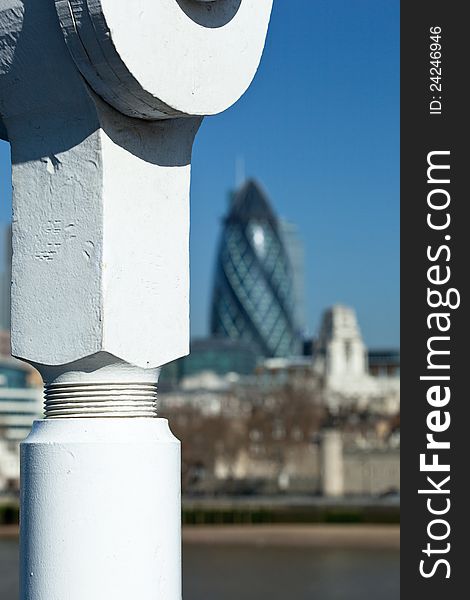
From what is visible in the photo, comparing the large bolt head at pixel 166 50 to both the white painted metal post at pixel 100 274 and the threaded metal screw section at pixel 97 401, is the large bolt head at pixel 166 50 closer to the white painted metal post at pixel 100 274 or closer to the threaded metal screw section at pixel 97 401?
the white painted metal post at pixel 100 274

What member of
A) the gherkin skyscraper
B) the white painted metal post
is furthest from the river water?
the gherkin skyscraper

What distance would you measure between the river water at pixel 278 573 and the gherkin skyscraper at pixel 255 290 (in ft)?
201

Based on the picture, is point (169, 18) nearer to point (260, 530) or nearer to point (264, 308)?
point (260, 530)

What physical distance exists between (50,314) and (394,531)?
43901mm

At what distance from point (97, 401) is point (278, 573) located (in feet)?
99.9

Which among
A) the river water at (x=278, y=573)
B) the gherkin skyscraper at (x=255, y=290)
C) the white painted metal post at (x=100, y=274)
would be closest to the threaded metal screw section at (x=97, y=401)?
the white painted metal post at (x=100, y=274)

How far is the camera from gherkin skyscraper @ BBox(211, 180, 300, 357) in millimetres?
103562

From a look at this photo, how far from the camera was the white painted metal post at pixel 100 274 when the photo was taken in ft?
7.21

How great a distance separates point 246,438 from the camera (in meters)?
64.8

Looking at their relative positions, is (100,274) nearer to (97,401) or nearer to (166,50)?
(97,401)

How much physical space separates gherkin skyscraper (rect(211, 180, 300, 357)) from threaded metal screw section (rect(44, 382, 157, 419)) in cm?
9961

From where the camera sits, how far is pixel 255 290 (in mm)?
103562

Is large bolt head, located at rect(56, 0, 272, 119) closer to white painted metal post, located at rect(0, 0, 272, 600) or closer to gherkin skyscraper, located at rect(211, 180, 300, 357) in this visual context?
white painted metal post, located at rect(0, 0, 272, 600)

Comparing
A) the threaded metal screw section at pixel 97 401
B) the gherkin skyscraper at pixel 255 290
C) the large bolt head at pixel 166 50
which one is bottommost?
the threaded metal screw section at pixel 97 401
